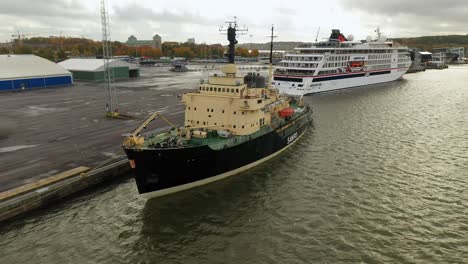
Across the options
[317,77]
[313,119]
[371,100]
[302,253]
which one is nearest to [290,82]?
[317,77]

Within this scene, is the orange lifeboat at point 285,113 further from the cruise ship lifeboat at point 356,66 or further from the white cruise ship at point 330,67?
the cruise ship lifeboat at point 356,66

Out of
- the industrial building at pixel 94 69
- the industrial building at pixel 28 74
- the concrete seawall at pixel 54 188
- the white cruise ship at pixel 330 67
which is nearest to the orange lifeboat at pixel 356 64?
the white cruise ship at pixel 330 67

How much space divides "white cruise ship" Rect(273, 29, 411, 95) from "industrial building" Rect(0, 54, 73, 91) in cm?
4696

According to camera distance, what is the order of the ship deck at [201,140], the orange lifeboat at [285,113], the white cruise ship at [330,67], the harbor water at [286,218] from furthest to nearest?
the white cruise ship at [330,67]
the orange lifeboat at [285,113]
the ship deck at [201,140]
the harbor water at [286,218]

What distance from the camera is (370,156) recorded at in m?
29.0

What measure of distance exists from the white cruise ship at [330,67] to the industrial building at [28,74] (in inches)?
1849

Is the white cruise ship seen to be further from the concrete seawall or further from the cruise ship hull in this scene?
the concrete seawall

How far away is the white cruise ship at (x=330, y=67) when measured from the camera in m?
67.1

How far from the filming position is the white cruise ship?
67125 millimetres

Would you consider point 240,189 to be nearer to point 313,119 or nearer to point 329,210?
point 329,210

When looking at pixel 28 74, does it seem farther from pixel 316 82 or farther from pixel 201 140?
pixel 316 82

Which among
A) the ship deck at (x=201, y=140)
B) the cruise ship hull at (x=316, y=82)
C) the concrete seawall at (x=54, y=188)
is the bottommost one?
the concrete seawall at (x=54, y=188)

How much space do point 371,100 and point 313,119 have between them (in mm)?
22007

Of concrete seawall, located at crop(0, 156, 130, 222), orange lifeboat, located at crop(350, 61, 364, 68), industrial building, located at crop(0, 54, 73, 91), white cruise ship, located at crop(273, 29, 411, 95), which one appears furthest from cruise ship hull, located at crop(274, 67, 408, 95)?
concrete seawall, located at crop(0, 156, 130, 222)
